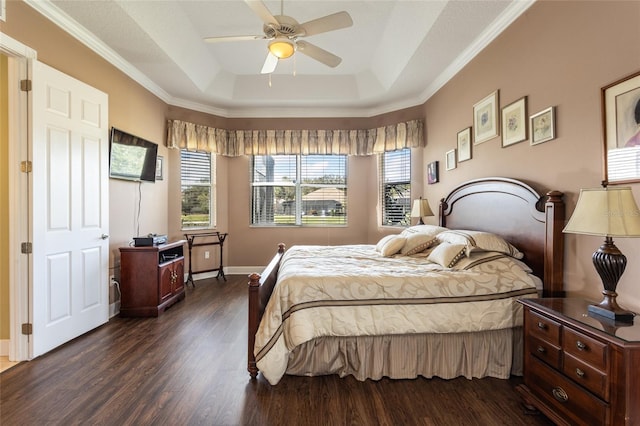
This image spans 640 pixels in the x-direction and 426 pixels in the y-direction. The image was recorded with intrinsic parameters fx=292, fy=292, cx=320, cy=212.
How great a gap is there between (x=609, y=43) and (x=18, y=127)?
4.29 meters

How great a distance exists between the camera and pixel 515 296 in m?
2.14

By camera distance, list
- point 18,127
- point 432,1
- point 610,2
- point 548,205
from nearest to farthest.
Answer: point 610,2
point 548,205
point 18,127
point 432,1

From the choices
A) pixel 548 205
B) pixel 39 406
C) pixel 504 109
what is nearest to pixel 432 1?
pixel 504 109

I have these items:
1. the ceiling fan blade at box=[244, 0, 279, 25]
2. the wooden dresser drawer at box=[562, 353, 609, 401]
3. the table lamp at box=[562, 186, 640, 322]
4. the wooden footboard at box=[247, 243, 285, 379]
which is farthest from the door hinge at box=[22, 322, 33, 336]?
the table lamp at box=[562, 186, 640, 322]

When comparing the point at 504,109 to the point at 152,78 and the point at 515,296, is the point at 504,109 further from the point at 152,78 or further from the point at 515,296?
the point at 152,78

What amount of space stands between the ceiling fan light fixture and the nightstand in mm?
2731

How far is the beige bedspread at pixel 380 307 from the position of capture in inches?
80.7

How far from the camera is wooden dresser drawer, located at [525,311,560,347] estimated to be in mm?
1623

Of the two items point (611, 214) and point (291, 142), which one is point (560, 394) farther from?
point (291, 142)

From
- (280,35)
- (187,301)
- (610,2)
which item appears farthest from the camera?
(187,301)

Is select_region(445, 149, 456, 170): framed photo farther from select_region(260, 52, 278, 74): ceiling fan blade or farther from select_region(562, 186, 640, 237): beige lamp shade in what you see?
select_region(260, 52, 278, 74): ceiling fan blade

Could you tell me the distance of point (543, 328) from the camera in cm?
171

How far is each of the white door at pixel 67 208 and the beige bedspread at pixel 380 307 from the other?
199 centimetres

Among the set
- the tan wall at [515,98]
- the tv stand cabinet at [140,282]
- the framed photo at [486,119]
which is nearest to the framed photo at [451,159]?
the tan wall at [515,98]
